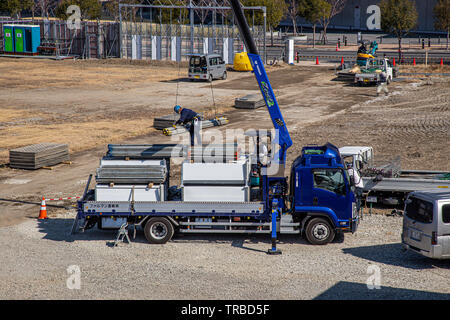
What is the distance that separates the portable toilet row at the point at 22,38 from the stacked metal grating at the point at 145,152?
53823mm

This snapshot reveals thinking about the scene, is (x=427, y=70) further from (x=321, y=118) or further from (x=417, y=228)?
(x=417, y=228)

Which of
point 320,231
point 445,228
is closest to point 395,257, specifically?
point 445,228

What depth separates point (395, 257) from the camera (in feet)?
49.9

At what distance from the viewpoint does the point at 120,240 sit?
16.5 m

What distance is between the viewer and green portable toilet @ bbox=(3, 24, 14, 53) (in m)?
67.0

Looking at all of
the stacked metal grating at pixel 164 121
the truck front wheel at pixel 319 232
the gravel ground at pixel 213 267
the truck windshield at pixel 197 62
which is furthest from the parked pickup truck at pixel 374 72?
the truck front wheel at pixel 319 232

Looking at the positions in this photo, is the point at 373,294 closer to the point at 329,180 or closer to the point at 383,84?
the point at 329,180

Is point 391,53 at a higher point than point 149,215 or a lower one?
higher

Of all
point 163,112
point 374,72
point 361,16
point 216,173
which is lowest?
point 216,173

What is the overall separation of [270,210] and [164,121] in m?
17.3

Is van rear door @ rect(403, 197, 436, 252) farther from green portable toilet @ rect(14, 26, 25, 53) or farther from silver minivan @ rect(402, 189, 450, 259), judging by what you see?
green portable toilet @ rect(14, 26, 25, 53)

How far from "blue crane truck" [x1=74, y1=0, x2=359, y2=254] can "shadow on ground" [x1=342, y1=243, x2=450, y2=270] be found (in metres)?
0.65

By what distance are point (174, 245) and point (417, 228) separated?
6.25m
